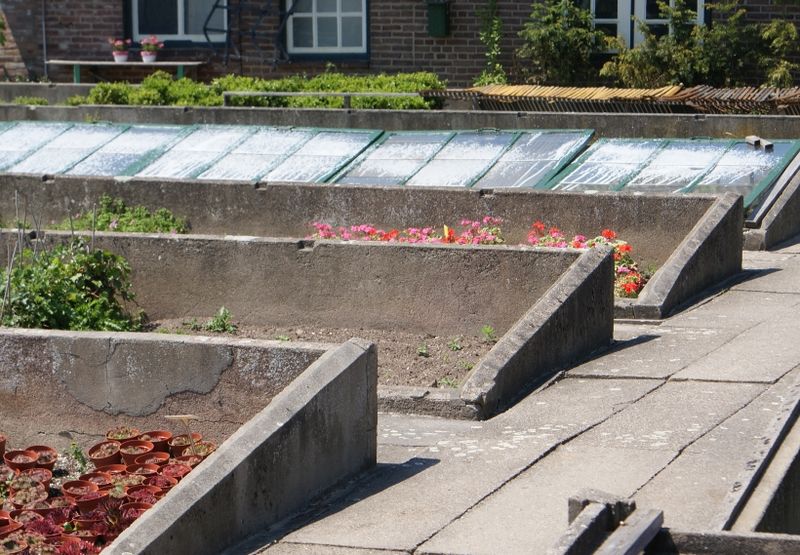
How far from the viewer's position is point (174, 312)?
11461 mm

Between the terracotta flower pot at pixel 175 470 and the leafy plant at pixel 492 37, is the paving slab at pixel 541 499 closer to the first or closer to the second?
the terracotta flower pot at pixel 175 470

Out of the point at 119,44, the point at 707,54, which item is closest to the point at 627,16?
the point at 707,54

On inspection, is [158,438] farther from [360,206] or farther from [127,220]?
[127,220]

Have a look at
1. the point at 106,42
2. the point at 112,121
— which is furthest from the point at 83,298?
the point at 106,42

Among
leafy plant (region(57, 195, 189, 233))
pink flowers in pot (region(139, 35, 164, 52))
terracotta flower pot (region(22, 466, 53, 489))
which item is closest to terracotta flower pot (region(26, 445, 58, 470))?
terracotta flower pot (region(22, 466, 53, 489))

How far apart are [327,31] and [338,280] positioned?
38.1 feet

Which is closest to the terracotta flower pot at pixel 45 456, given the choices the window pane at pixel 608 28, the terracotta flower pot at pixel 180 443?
the terracotta flower pot at pixel 180 443

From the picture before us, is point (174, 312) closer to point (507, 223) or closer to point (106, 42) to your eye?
point (507, 223)

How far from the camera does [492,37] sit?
20.8 meters

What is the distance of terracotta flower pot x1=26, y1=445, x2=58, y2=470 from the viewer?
312 inches

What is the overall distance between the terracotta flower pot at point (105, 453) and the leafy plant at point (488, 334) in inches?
136

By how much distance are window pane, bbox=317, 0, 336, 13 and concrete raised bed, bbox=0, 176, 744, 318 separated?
815 centimetres

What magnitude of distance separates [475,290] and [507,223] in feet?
8.34

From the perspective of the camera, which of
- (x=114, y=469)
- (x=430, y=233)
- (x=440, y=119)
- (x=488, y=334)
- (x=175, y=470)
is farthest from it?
(x=440, y=119)
